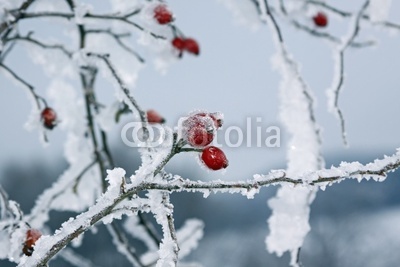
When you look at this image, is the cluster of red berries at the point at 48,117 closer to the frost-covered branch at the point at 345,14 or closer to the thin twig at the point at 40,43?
the thin twig at the point at 40,43

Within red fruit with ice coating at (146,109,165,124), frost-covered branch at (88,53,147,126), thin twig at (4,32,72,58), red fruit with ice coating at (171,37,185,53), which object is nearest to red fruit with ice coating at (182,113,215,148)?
frost-covered branch at (88,53,147,126)

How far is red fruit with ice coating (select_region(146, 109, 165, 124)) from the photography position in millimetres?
1705

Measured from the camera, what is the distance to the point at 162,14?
1688 mm

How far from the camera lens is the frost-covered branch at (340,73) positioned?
5.56 ft

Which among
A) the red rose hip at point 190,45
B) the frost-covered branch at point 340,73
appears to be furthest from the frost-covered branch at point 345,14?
the red rose hip at point 190,45

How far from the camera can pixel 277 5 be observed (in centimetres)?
206

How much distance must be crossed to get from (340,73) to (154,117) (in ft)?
1.81

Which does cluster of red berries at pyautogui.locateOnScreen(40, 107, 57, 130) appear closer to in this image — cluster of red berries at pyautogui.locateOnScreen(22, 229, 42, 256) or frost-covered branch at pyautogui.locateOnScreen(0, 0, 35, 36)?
frost-covered branch at pyautogui.locateOnScreen(0, 0, 35, 36)

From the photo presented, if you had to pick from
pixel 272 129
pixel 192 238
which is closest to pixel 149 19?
pixel 272 129

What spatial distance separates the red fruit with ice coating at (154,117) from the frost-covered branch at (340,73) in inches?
19.4

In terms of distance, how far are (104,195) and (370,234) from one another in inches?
557

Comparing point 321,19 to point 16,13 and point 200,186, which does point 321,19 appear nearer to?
point 16,13

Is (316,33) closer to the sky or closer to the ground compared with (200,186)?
closer to the sky

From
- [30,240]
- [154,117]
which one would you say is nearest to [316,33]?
[154,117]
